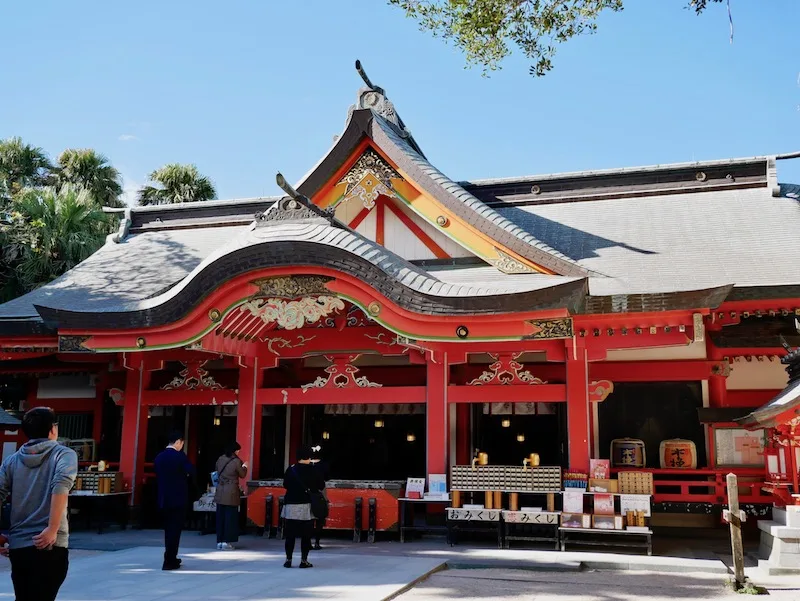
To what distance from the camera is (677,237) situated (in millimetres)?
12195

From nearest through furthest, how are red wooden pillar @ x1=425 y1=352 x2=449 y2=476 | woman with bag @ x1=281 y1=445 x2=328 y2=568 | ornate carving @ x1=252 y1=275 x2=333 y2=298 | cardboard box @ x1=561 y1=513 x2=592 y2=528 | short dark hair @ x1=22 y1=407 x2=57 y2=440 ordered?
short dark hair @ x1=22 y1=407 x2=57 y2=440 < woman with bag @ x1=281 y1=445 x2=328 y2=568 < cardboard box @ x1=561 y1=513 x2=592 y2=528 < ornate carving @ x1=252 y1=275 x2=333 y2=298 < red wooden pillar @ x1=425 y1=352 x2=449 y2=476

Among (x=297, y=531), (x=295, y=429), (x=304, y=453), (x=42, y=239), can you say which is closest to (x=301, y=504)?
(x=297, y=531)

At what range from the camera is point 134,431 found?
12625 millimetres

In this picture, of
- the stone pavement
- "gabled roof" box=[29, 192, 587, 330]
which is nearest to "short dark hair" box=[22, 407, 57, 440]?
the stone pavement

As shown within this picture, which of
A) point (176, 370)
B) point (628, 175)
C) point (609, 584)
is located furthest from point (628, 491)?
point (176, 370)

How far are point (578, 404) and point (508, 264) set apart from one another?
2269 millimetres

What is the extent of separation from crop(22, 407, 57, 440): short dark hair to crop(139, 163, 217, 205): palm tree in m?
21.4

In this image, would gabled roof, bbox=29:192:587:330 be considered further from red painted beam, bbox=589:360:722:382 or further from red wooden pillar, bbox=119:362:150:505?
red painted beam, bbox=589:360:722:382

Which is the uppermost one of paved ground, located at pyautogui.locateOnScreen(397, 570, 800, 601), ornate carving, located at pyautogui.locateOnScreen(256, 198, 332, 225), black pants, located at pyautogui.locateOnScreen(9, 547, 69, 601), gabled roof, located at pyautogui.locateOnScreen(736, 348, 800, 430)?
ornate carving, located at pyautogui.locateOnScreen(256, 198, 332, 225)

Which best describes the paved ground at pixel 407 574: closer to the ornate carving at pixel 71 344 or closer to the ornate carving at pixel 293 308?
the ornate carving at pixel 71 344

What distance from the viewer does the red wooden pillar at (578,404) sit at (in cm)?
1038

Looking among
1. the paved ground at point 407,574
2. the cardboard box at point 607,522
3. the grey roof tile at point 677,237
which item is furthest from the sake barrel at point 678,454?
the grey roof tile at point 677,237

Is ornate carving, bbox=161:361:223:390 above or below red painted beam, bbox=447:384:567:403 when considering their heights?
above

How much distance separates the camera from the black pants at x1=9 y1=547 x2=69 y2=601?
4.39 m
